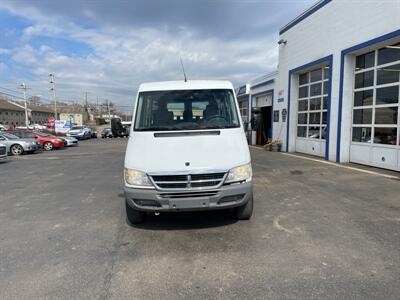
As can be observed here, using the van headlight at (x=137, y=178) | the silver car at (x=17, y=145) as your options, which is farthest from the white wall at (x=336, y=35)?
the silver car at (x=17, y=145)

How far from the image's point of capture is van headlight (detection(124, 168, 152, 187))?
4.50 meters

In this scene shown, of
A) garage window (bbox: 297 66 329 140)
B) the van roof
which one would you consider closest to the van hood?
the van roof

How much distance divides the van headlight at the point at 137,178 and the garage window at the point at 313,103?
11.3 metres

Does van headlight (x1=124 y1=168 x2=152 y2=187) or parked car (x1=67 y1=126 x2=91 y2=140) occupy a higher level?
van headlight (x1=124 y1=168 x2=152 y2=187)

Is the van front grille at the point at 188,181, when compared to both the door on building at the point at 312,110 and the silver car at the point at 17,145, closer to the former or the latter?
the door on building at the point at 312,110

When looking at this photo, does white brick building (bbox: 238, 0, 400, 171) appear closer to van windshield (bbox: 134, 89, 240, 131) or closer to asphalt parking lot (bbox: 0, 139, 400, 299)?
asphalt parking lot (bbox: 0, 139, 400, 299)

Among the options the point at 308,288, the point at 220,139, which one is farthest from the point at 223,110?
the point at 308,288

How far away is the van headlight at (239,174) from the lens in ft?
14.8

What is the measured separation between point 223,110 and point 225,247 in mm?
2304

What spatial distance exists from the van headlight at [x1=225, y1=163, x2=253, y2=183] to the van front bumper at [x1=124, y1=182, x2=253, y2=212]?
0.27ft

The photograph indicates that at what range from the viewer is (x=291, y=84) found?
664 inches

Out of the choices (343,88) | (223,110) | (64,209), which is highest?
(343,88)

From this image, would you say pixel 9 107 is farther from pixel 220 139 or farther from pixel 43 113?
pixel 220 139

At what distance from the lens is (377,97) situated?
36.0 feet
